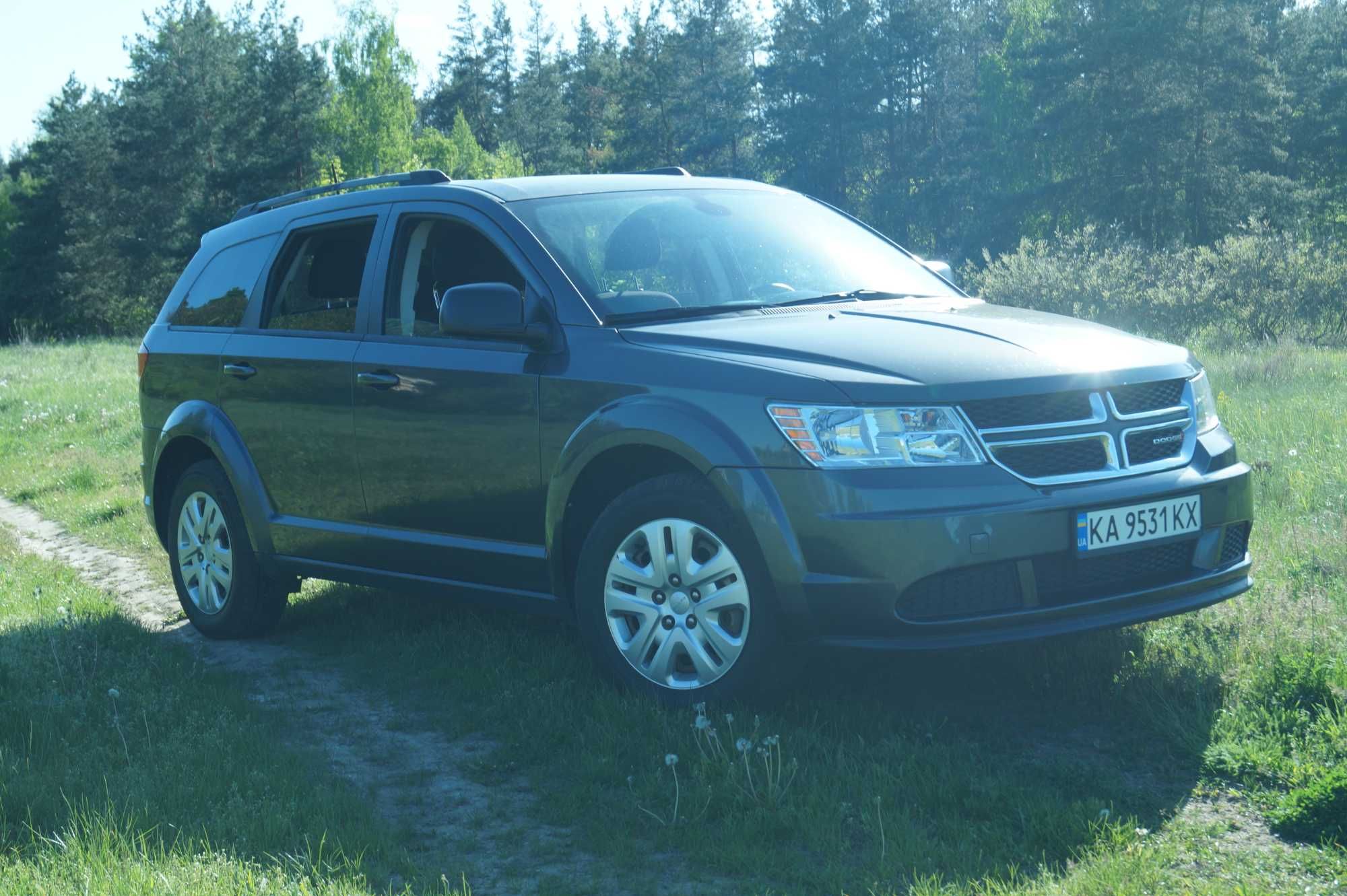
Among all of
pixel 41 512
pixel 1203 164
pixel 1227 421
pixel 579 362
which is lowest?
pixel 41 512

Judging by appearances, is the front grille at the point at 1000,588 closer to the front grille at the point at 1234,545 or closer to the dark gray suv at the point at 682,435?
the dark gray suv at the point at 682,435

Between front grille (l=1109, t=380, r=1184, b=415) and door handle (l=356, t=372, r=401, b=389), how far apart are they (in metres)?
2.70

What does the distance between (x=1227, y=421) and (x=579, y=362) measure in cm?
625

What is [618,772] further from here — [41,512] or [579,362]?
[41,512]

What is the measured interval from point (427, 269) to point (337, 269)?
0.64m

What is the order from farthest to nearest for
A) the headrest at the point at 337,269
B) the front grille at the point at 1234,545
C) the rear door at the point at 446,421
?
the headrest at the point at 337,269
the rear door at the point at 446,421
the front grille at the point at 1234,545

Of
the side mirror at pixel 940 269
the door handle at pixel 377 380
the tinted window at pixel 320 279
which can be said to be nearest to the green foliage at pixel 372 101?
the tinted window at pixel 320 279

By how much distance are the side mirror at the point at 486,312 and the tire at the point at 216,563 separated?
2.19 m

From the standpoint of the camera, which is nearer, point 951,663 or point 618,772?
→ point 618,772

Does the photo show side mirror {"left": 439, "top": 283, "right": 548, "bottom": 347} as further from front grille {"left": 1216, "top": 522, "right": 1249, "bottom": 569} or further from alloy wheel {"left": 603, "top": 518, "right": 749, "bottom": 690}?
front grille {"left": 1216, "top": 522, "right": 1249, "bottom": 569}

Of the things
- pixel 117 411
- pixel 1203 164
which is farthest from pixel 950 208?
pixel 117 411

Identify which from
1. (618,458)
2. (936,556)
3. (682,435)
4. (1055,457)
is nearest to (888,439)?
(936,556)

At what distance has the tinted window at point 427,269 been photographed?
5.67 metres

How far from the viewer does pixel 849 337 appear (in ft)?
15.4
